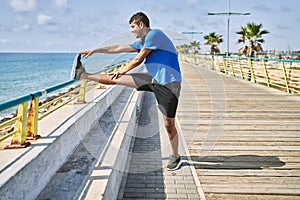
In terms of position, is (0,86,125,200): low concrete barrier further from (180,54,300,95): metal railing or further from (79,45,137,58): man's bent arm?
(180,54,300,95): metal railing

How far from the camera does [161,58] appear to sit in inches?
119

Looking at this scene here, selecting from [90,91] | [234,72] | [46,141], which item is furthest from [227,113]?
[234,72]

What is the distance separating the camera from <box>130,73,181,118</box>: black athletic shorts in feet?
10.3

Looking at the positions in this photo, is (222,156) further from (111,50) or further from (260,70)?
(260,70)

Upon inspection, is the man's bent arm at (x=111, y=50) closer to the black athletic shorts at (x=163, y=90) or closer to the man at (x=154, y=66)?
the man at (x=154, y=66)

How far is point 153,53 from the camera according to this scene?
3.01 metres

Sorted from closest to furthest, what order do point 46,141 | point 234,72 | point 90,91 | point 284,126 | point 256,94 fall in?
1. point 46,141
2. point 284,126
3. point 90,91
4. point 256,94
5. point 234,72

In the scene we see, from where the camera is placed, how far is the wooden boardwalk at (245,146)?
3.13 meters

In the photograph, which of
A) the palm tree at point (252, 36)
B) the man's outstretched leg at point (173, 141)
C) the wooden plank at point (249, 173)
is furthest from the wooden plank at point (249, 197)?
the palm tree at point (252, 36)

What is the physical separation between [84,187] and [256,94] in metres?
8.19

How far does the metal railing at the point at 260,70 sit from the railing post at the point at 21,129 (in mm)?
8285

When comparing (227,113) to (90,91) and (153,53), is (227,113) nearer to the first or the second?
(90,91)

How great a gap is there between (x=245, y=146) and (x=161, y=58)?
214cm

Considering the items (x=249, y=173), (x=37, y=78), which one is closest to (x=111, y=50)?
(x=249, y=173)
